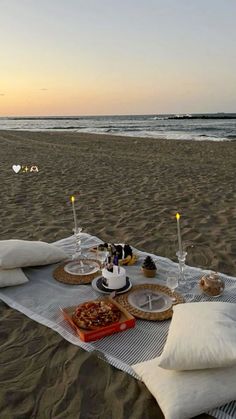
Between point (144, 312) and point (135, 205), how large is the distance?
416cm

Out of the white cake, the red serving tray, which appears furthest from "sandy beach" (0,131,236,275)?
the red serving tray

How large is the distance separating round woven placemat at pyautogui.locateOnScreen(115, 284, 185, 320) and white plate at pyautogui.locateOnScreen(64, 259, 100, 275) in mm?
597

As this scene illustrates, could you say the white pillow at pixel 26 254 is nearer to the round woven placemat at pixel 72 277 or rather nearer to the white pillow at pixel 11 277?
the white pillow at pixel 11 277

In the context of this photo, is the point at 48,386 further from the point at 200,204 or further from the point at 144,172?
the point at 144,172

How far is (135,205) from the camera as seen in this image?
22.3 feet

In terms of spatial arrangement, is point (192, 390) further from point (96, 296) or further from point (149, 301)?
point (96, 296)

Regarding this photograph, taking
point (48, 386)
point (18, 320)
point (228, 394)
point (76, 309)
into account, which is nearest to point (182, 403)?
point (228, 394)

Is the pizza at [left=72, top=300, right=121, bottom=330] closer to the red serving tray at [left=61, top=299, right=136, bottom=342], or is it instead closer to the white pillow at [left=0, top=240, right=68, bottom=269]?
the red serving tray at [left=61, top=299, right=136, bottom=342]

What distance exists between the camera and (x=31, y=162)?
13.1 metres

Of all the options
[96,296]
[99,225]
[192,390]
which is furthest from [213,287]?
[99,225]

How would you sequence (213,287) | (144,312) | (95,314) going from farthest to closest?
(213,287), (144,312), (95,314)

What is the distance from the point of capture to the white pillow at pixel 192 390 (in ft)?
6.05

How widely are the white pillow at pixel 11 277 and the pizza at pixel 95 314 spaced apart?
0.89 metres

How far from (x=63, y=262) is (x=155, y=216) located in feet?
8.97
